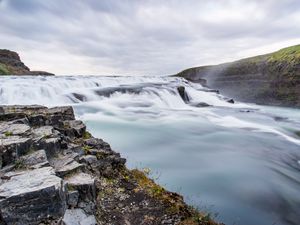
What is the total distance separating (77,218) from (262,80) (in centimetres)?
5079

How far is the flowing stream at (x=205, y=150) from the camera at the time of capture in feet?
30.2

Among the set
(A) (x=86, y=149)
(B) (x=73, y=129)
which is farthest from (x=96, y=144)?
(B) (x=73, y=129)

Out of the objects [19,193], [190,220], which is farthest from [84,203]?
[190,220]

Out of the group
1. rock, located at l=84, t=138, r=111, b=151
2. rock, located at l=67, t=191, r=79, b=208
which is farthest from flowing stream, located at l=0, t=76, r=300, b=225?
rock, located at l=67, t=191, r=79, b=208

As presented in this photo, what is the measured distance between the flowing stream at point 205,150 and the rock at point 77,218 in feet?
12.4

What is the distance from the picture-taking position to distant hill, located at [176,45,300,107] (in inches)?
1729

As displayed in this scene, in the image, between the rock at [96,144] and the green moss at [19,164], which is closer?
the green moss at [19,164]

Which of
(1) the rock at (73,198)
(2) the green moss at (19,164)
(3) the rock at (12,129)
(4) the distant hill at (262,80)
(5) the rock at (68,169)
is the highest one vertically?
(3) the rock at (12,129)

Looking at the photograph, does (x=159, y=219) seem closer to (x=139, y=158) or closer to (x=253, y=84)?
(x=139, y=158)

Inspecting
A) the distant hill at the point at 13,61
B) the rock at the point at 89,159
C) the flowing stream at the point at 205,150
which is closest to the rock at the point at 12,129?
the rock at the point at 89,159

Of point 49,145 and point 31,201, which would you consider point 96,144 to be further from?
point 31,201

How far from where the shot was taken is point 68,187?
5.49m

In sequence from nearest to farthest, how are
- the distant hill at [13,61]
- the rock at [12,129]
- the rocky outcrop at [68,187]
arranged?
1. the rocky outcrop at [68,187]
2. the rock at [12,129]
3. the distant hill at [13,61]

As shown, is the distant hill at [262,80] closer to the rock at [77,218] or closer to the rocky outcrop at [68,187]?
the rocky outcrop at [68,187]
